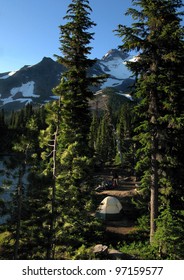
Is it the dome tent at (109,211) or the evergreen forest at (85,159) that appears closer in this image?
the evergreen forest at (85,159)

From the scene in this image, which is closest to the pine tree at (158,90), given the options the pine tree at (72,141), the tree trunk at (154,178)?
the tree trunk at (154,178)

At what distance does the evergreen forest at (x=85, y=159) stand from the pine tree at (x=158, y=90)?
0.17 feet

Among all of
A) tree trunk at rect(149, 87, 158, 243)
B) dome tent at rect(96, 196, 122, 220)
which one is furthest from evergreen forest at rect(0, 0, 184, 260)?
dome tent at rect(96, 196, 122, 220)

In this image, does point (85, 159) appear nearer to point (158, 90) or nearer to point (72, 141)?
point (72, 141)

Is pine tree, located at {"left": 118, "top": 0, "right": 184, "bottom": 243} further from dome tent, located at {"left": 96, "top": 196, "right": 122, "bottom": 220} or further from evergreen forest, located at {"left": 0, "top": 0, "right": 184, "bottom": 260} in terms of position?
dome tent, located at {"left": 96, "top": 196, "right": 122, "bottom": 220}

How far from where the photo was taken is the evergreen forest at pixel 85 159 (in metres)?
13.9

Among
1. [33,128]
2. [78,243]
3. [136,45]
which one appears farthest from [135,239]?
[136,45]

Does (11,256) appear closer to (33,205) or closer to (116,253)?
(33,205)

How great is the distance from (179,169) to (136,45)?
704cm

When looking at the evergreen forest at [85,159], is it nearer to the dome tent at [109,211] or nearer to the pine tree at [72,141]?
the pine tree at [72,141]

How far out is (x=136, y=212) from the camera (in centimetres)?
2564

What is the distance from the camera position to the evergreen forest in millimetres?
13859

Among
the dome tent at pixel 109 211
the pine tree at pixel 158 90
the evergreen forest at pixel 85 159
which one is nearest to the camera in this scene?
the evergreen forest at pixel 85 159

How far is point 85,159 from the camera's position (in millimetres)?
16328
